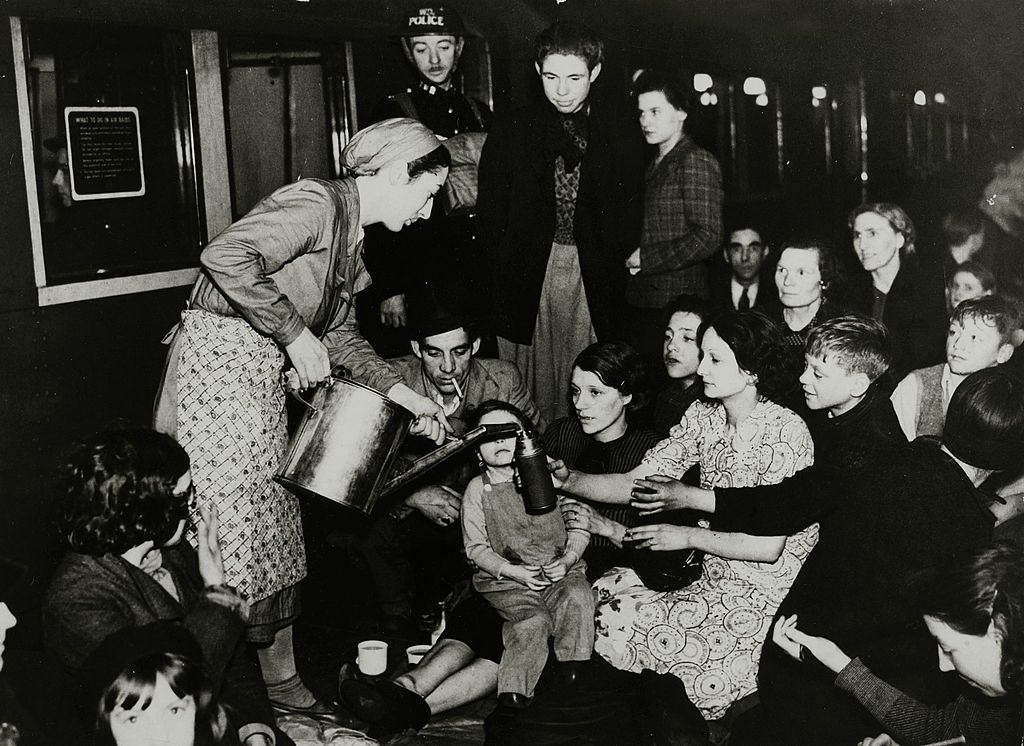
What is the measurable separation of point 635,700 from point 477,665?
431 mm

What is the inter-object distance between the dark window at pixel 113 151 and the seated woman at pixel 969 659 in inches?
95.6

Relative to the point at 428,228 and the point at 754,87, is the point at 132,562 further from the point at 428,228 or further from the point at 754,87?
the point at 754,87

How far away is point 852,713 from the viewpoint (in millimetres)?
2215

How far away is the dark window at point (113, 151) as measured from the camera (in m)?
2.92

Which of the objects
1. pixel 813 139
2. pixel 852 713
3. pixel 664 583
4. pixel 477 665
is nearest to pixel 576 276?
pixel 813 139

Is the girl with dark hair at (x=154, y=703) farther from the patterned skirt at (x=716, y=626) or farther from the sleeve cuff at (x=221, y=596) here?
the patterned skirt at (x=716, y=626)

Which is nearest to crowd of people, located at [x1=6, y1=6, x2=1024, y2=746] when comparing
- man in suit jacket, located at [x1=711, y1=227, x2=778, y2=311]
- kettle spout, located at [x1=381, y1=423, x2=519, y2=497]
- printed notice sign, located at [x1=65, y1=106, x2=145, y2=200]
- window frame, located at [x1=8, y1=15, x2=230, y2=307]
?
kettle spout, located at [x1=381, y1=423, x2=519, y2=497]

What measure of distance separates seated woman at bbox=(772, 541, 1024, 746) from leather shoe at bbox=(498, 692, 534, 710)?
0.74 m

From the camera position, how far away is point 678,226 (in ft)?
10.8

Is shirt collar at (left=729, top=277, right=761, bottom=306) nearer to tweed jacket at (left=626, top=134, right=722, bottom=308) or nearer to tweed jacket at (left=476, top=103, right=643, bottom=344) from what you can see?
tweed jacket at (left=626, top=134, right=722, bottom=308)

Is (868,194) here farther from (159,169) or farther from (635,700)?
(159,169)

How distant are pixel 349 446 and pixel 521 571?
665 millimetres

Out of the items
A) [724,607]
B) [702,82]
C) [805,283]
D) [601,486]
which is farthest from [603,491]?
[702,82]

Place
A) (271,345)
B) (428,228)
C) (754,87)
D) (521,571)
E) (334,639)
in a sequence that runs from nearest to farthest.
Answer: (271,345)
(521,571)
(334,639)
(428,228)
(754,87)
